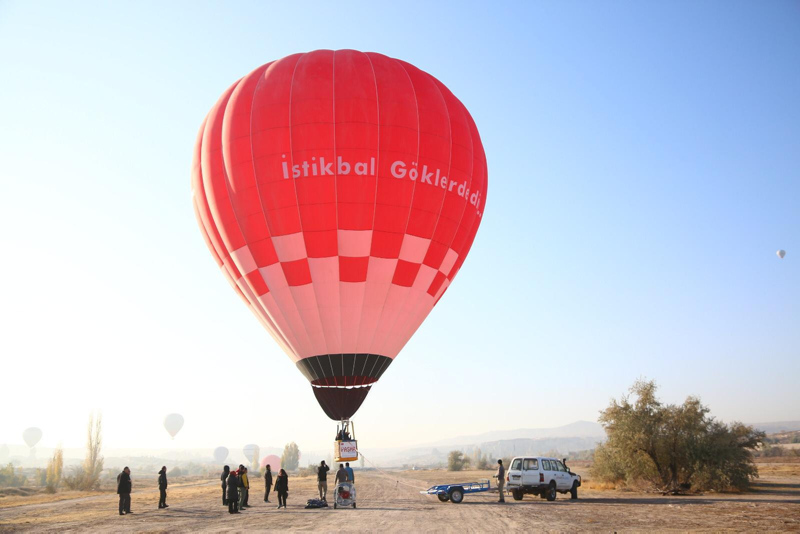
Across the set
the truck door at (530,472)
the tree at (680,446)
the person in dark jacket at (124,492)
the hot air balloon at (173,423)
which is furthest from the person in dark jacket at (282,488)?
the hot air balloon at (173,423)

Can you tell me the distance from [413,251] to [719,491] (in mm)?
15509

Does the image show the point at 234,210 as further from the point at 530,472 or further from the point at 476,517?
the point at 530,472

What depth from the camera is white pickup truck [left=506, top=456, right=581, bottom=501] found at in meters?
21.3

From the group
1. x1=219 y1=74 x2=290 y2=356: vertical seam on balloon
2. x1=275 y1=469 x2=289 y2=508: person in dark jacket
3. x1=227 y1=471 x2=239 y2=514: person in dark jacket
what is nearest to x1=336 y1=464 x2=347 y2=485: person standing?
x1=275 y1=469 x2=289 y2=508: person in dark jacket

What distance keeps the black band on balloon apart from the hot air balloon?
311 ft

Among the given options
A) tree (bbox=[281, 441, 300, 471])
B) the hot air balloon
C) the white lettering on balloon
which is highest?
the white lettering on balloon

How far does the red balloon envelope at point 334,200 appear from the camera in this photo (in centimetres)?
2048

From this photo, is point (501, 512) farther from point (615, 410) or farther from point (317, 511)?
point (615, 410)

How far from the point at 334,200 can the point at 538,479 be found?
12167 millimetres

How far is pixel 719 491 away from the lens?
2375cm

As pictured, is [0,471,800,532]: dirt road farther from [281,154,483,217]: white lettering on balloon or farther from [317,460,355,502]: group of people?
[281,154,483,217]: white lettering on balloon

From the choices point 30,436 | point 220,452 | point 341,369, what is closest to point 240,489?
point 341,369

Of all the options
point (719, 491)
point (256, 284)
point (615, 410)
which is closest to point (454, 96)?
point (256, 284)

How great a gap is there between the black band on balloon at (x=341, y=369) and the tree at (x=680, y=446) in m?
11.7
